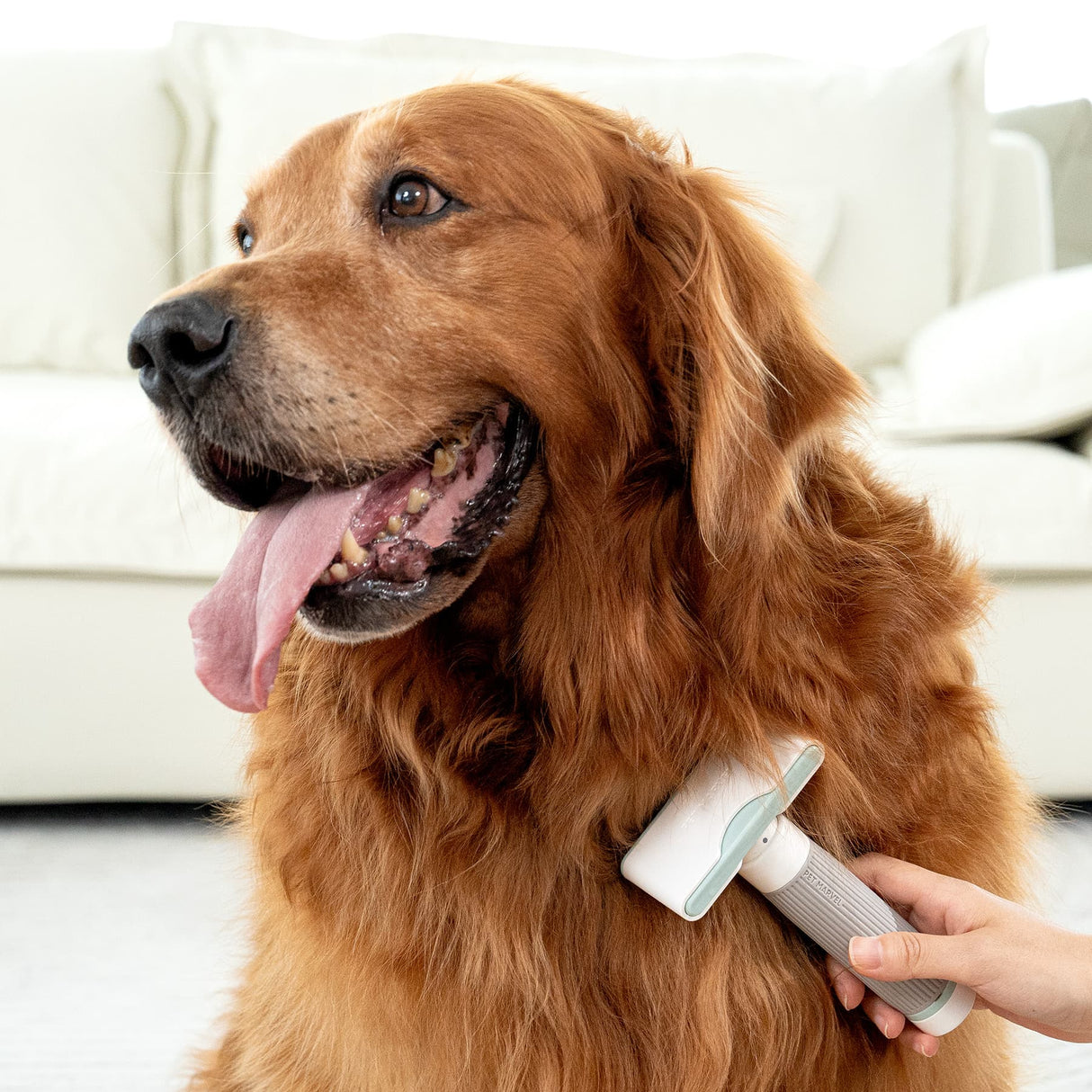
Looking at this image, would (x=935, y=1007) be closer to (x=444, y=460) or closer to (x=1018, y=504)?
(x=444, y=460)

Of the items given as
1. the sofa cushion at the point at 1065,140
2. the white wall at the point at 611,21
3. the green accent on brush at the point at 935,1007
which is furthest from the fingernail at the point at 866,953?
the sofa cushion at the point at 1065,140

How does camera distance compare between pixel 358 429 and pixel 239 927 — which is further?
pixel 239 927

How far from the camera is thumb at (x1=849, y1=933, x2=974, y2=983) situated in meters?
1.09

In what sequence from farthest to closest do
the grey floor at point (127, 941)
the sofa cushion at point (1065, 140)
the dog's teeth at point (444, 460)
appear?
the sofa cushion at point (1065, 140)
the grey floor at point (127, 941)
the dog's teeth at point (444, 460)

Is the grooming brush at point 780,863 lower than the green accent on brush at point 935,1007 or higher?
higher

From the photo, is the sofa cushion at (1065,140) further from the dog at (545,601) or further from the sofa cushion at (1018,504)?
the dog at (545,601)

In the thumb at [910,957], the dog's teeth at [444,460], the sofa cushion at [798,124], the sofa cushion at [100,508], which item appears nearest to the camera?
the thumb at [910,957]

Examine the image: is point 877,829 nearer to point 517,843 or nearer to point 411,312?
point 517,843

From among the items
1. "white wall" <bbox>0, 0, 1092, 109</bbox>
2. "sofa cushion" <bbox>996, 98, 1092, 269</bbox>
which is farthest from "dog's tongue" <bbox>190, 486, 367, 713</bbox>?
"sofa cushion" <bbox>996, 98, 1092, 269</bbox>

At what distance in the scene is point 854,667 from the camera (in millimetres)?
1215

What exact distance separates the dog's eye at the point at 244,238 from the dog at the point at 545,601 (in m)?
0.14

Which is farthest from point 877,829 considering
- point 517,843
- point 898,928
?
point 517,843

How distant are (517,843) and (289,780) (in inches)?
10.6

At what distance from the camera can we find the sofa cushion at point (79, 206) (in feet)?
9.52
